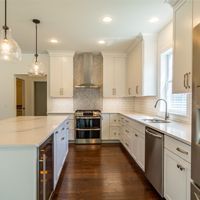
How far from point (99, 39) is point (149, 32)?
117 centimetres

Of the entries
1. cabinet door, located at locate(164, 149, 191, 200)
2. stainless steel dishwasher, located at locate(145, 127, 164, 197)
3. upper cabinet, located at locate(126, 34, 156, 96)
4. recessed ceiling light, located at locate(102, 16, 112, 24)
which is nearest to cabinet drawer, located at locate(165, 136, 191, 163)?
cabinet door, located at locate(164, 149, 191, 200)

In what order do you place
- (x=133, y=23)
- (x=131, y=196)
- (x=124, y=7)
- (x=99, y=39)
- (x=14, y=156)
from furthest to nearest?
(x=99, y=39) < (x=133, y=23) < (x=124, y=7) < (x=131, y=196) < (x=14, y=156)

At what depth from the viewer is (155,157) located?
259 cm

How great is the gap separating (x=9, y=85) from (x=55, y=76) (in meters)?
1.47

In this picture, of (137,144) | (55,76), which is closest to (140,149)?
(137,144)

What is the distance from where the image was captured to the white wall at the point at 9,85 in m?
5.86

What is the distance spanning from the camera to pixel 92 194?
2.64 meters

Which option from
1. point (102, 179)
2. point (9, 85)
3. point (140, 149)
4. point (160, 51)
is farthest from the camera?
point (9, 85)

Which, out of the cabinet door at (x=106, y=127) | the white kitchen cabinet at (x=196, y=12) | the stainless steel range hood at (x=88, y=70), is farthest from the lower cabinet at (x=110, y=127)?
the white kitchen cabinet at (x=196, y=12)

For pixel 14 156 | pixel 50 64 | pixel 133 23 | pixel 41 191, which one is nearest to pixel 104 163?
pixel 41 191

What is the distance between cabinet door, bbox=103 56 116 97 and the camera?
5.94 meters

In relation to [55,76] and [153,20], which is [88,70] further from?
[153,20]

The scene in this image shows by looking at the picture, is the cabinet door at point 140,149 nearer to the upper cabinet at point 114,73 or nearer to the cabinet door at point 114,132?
the cabinet door at point 114,132

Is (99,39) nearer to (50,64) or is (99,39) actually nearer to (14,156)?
(50,64)
